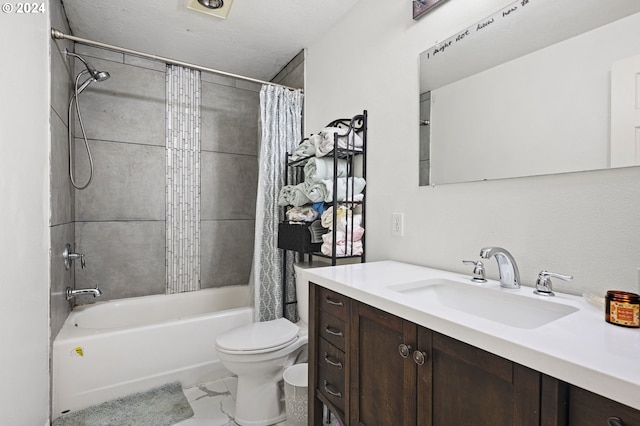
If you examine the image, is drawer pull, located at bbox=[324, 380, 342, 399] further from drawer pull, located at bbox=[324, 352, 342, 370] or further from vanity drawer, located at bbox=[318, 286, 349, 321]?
vanity drawer, located at bbox=[318, 286, 349, 321]

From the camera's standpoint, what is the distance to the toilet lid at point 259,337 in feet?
5.24

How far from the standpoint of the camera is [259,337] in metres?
1.71

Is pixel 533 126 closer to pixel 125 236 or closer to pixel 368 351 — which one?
pixel 368 351

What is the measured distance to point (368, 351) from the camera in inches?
40.2

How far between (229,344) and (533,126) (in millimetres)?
1623

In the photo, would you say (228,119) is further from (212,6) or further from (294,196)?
(294,196)

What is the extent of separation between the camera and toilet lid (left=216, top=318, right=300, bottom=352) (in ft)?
5.24

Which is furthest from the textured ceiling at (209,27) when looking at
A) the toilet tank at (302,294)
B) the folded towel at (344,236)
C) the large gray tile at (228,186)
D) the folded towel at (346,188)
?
the toilet tank at (302,294)

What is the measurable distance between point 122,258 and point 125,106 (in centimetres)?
119

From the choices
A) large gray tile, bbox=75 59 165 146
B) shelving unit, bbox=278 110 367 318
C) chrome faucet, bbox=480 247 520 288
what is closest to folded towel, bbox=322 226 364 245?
shelving unit, bbox=278 110 367 318

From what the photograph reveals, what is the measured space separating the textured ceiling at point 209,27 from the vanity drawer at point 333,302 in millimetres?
1674

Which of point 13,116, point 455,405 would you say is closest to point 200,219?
point 13,116

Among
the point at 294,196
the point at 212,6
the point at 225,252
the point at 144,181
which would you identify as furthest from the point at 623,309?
the point at 144,181

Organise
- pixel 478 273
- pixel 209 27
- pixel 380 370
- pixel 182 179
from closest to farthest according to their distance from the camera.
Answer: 1. pixel 380 370
2. pixel 478 273
3. pixel 209 27
4. pixel 182 179
